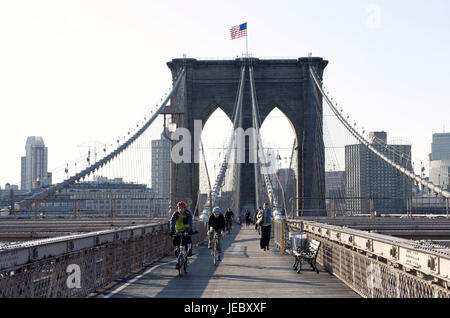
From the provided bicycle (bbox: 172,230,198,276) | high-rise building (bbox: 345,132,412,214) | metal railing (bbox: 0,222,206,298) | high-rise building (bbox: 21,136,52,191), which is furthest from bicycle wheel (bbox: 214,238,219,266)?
high-rise building (bbox: 21,136,52,191)

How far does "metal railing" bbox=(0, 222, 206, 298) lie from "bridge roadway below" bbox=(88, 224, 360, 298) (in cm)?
31

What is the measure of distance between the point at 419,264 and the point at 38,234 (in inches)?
488

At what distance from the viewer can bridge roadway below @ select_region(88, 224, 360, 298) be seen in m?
10.7

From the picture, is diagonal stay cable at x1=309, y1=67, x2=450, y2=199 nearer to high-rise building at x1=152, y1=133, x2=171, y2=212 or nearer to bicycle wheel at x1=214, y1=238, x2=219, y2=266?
high-rise building at x1=152, y1=133, x2=171, y2=212

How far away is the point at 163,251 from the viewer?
18.8 m

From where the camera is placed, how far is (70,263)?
9977 millimetres

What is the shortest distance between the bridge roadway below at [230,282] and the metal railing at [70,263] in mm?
312

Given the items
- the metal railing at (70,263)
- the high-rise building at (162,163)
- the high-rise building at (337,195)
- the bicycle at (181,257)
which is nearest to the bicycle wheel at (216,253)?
the metal railing at (70,263)

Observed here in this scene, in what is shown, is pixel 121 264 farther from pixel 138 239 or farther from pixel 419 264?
pixel 419 264

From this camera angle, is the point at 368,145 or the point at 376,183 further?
the point at 376,183

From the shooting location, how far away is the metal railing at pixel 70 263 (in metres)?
7.84

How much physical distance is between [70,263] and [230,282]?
342cm

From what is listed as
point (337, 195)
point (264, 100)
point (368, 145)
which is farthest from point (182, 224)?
point (264, 100)

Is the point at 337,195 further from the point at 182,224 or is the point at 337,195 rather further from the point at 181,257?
the point at 181,257
